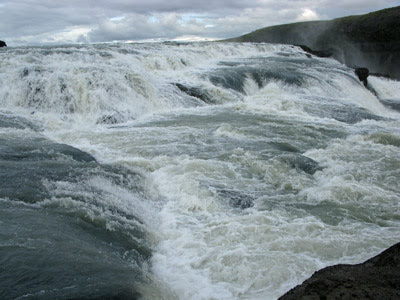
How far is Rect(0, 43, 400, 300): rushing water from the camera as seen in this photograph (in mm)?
4422

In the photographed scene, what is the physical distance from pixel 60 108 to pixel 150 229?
9276 mm

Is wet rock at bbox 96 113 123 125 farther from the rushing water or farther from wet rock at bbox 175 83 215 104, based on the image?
wet rock at bbox 175 83 215 104

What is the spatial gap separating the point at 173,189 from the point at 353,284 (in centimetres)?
467

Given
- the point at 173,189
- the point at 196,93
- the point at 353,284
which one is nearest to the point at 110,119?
the point at 196,93

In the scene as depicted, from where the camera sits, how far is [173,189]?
23.7 feet

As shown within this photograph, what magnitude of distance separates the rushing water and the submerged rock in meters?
1.27

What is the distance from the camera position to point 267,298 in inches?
165

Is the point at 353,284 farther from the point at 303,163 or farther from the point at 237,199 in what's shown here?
the point at 303,163

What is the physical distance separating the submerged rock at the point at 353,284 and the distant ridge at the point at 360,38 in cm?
3593

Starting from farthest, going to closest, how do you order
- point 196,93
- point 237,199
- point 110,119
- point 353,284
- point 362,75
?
1. point 362,75
2. point 196,93
3. point 110,119
4. point 237,199
5. point 353,284

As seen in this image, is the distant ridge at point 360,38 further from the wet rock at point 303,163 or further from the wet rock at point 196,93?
the wet rock at point 303,163

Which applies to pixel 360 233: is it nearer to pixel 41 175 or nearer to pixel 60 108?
pixel 41 175

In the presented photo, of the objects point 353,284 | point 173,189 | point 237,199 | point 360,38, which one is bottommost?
point 237,199

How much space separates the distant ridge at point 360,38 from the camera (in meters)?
37.1
